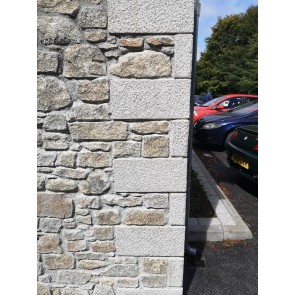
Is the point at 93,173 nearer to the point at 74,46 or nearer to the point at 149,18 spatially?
the point at 74,46

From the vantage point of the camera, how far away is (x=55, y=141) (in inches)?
78.5

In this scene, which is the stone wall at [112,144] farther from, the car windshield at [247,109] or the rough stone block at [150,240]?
the car windshield at [247,109]

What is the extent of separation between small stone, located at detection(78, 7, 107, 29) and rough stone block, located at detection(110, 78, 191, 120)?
40 cm

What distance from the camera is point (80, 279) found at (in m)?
2.21

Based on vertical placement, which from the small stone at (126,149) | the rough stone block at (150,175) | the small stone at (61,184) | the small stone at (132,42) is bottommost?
the small stone at (61,184)

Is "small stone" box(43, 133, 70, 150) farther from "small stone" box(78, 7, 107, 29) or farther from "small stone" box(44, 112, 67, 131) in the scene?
"small stone" box(78, 7, 107, 29)

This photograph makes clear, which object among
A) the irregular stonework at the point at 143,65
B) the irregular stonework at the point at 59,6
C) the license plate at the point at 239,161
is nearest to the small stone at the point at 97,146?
the irregular stonework at the point at 143,65

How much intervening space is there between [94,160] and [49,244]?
2.81 feet

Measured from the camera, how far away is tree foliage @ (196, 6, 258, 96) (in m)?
20.8

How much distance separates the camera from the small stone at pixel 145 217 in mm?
2092

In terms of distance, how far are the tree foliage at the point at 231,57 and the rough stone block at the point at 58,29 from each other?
20232mm

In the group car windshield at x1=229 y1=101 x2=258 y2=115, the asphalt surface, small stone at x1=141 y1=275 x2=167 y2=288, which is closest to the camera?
small stone at x1=141 y1=275 x2=167 y2=288

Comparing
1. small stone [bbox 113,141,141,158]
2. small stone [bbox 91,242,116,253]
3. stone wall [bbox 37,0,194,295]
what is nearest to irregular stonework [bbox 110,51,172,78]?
stone wall [bbox 37,0,194,295]

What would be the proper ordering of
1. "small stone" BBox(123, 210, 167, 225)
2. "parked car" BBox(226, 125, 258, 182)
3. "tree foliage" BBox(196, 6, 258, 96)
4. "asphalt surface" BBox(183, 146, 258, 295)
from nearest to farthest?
"small stone" BBox(123, 210, 167, 225) < "asphalt surface" BBox(183, 146, 258, 295) < "parked car" BBox(226, 125, 258, 182) < "tree foliage" BBox(196, 6, 258, 96)
